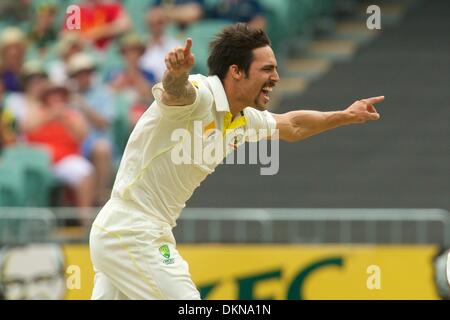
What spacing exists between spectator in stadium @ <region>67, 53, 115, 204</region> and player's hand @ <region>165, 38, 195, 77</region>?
7.16 meters

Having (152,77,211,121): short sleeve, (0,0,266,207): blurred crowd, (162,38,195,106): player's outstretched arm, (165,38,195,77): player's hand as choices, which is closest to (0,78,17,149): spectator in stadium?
(0,0,266,207): blurred crowd

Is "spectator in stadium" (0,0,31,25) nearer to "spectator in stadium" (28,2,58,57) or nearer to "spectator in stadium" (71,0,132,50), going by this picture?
"spectator in stadium" (28,2,58,57)

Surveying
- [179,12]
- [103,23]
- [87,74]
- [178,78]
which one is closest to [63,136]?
[87,74]

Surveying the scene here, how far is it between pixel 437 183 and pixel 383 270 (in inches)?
103

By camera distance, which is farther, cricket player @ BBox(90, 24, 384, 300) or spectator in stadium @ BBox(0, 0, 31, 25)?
→ spectator in stadium @ BBox(0, 0, 31, 25)

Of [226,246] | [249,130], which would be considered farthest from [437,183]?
[249,130]

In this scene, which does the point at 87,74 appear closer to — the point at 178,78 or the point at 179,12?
the point at 179,12

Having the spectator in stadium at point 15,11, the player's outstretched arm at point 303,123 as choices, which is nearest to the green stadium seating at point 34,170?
the spectator in stadium at point 15,11

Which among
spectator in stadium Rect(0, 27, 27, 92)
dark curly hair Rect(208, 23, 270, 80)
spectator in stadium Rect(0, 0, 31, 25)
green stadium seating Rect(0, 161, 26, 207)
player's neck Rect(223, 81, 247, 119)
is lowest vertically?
green stadium seating Rect(0, 161, 26, 207)

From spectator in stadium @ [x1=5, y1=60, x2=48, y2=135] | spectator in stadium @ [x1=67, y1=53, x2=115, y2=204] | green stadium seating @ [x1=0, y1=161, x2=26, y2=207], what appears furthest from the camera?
spectator in stadium @ [x1=5, y1=60, x2=48, y2=135]

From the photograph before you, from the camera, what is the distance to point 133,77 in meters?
15.2

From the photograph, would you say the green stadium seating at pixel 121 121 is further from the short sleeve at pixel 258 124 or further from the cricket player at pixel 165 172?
the cricket player at pixel 165 172

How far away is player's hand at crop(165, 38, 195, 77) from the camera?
22.6 ft

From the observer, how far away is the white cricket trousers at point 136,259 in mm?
7434
